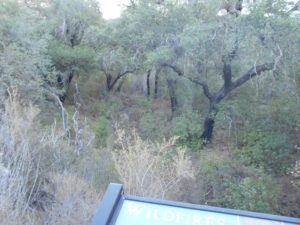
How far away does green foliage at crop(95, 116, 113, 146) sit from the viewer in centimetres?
944

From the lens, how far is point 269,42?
8141mm

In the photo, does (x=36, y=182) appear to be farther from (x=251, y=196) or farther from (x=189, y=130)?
(x=189, y=130)

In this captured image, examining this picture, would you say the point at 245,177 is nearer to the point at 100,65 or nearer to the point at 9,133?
the point at 9,133

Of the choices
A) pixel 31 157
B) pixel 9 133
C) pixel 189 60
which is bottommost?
pixel 31 157

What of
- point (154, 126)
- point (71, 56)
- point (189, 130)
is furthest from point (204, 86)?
point (71, 56)

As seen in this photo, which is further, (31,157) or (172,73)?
(172,73)

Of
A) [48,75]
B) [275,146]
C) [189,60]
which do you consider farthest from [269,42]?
[48,75]

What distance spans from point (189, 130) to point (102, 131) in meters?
2.60

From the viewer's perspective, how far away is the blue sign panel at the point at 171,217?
1.42m

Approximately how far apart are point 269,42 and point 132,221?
7627 millimetres

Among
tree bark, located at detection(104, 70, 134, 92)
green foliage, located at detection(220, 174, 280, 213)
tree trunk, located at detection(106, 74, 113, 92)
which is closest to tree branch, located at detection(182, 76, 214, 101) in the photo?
green foliage, located at detection(220, 174, 280, 213)

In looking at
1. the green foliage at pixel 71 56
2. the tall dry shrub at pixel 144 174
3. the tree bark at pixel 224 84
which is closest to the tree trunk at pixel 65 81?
the green foliage at pixel 71 56

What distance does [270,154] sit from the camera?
914 centimetres

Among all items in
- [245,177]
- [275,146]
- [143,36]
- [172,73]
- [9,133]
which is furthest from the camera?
[172,73]
